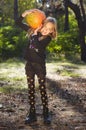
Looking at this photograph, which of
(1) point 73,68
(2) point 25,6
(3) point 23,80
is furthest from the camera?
(2) point 25,6

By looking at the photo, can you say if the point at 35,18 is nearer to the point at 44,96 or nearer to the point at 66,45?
the point at 44,96

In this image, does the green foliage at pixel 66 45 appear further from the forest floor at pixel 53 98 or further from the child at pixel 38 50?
the child at pixel 38 50

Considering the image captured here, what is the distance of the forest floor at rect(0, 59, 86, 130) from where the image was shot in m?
6.87

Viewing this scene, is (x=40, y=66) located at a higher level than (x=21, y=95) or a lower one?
higher

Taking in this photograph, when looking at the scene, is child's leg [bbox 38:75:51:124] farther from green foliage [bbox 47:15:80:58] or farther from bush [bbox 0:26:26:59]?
green foliage [bbox 47:15:80:58]

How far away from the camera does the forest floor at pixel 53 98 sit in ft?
22.5

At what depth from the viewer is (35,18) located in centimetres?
644

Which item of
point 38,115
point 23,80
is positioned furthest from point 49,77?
point 38,115

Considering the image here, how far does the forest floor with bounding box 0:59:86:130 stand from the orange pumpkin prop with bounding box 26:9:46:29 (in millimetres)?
1768

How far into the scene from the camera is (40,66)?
21.7 ft

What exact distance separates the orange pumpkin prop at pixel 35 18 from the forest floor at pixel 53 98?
5.80ft

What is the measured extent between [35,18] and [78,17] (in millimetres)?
10146

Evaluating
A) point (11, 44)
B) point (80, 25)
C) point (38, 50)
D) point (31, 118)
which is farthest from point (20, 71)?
point (38, 50)

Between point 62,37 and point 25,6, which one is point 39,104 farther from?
point 25,6
